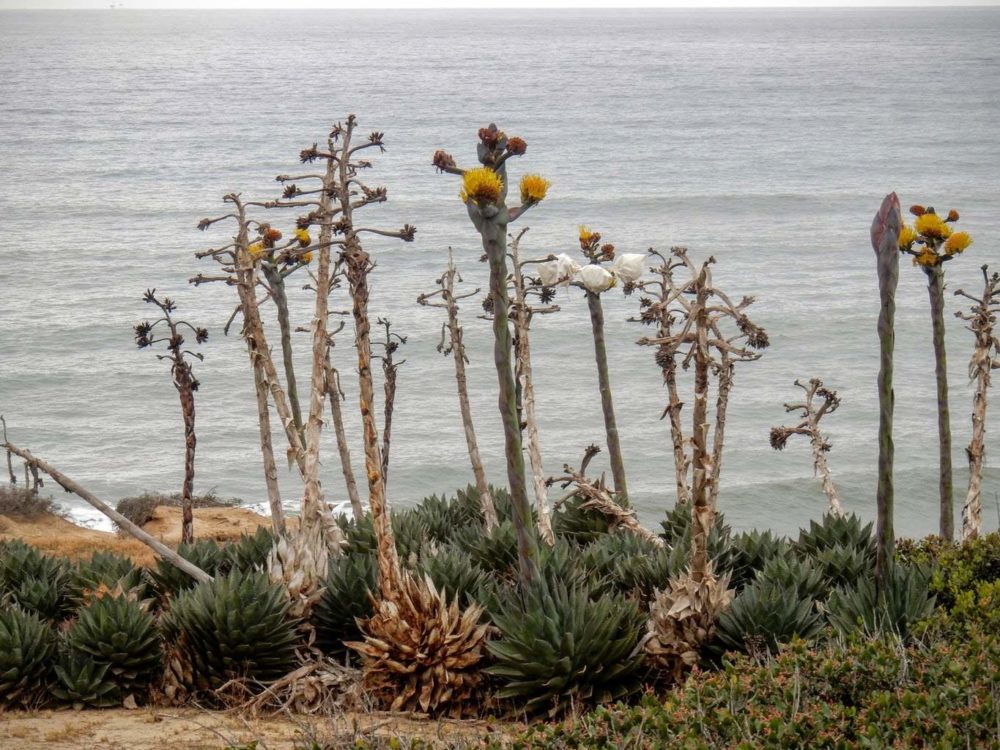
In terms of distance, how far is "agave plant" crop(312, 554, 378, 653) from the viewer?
8.34 metres

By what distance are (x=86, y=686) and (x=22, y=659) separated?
461mm

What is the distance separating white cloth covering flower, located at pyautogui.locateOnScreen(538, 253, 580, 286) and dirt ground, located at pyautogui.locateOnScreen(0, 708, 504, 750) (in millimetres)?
4205

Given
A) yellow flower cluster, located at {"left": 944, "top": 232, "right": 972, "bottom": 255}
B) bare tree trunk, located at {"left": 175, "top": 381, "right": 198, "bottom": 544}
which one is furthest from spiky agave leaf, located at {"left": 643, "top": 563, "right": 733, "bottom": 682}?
bare tree trunk, located at {"left": 175, "top": 381, "right": 198, "bottom": 544}

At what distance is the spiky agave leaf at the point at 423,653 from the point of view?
737 centimetres

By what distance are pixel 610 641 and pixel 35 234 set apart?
5048 centimetres

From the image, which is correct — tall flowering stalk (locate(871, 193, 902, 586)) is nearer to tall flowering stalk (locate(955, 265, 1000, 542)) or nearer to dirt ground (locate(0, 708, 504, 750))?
dirt ground (locate(0, 708, 504, 750))

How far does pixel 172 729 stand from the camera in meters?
7.28

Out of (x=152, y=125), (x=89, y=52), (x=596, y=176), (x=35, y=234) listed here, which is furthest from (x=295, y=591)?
(x=89, y=52)

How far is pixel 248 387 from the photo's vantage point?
32.5 meters

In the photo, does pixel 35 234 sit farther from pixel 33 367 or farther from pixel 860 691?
pixel 860 691

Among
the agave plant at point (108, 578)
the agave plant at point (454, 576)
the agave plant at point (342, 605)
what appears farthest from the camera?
the agave plant at point (108, 578)

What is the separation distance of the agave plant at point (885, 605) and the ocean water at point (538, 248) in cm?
1441

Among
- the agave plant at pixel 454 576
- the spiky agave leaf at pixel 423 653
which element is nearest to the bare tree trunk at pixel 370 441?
the spiky agave leaf at pixel 423 653

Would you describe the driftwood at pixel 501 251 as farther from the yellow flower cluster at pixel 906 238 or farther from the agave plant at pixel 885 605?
the yellow flower cluster at pixel 906 238
